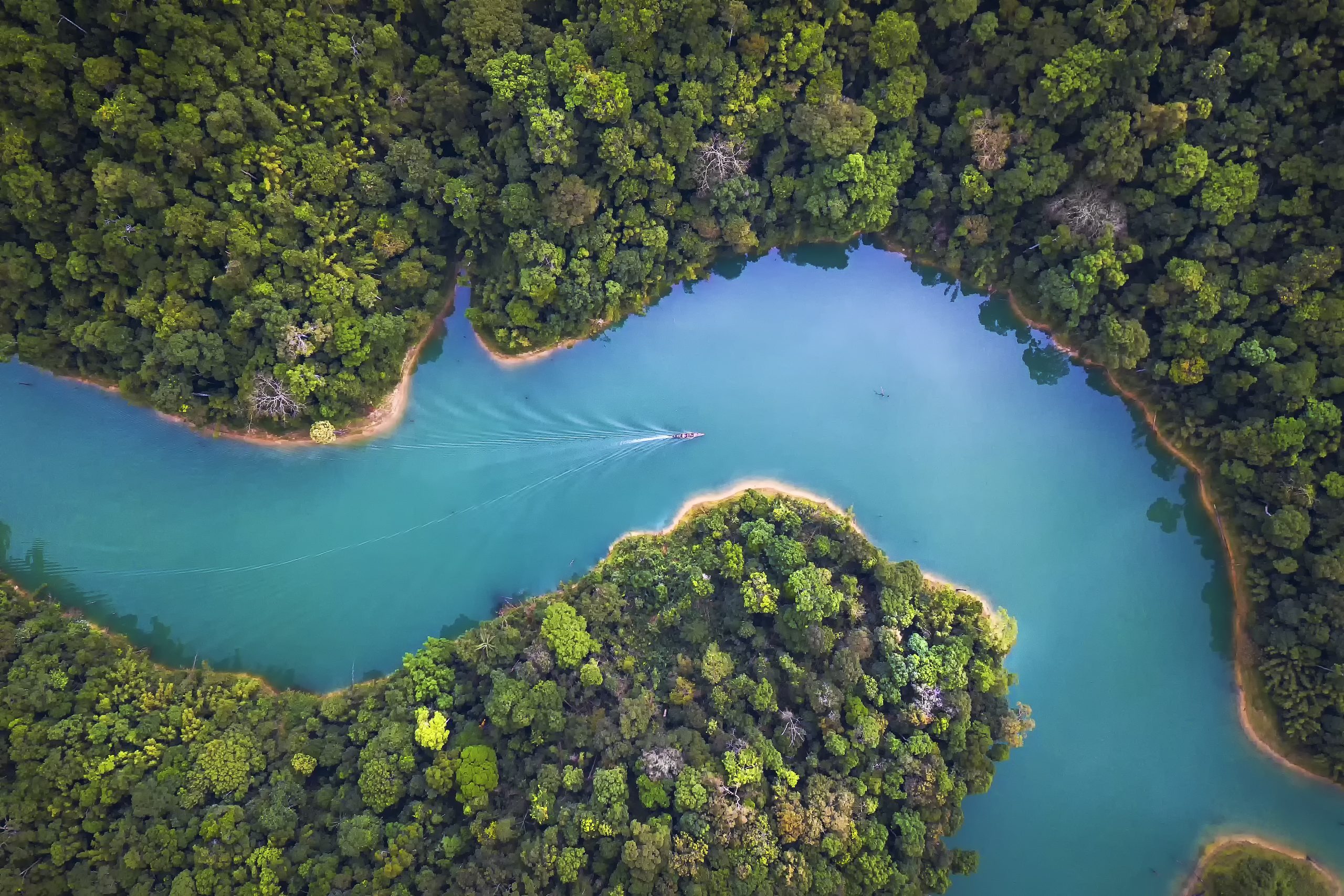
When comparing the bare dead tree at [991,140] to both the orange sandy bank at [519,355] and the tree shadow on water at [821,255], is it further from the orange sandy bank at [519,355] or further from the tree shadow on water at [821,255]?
the orange sandy bank at [519,355]

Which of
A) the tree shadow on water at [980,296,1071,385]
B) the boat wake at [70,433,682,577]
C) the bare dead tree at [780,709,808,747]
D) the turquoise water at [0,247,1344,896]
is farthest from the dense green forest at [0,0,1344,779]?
the bare dead tree at [780,709,808,747]

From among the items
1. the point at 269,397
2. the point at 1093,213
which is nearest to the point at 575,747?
the point at 269,397

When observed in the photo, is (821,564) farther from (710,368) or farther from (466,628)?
(466,628)

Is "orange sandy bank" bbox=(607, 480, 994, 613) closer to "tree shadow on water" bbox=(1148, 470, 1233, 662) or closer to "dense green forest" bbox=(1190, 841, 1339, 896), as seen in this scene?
"tree shadow on water" bbox=(1148, 470, 1233, 662)

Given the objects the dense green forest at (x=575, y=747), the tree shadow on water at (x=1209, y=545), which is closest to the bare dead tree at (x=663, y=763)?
the dense green forest at (x=575, y=747)

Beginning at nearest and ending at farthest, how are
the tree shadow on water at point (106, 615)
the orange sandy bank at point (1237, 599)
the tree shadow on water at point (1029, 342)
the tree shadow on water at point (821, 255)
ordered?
the orange sandy bank at point (1237, 599)
the tree shadow on water at point (106, 615)
the tree shadow on water at point (1029, 342)
the tree shadow on water at point (821, 255)

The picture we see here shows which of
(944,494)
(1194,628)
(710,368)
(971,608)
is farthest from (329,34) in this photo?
(1194,628)

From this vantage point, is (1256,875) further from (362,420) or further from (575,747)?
(362,420)
